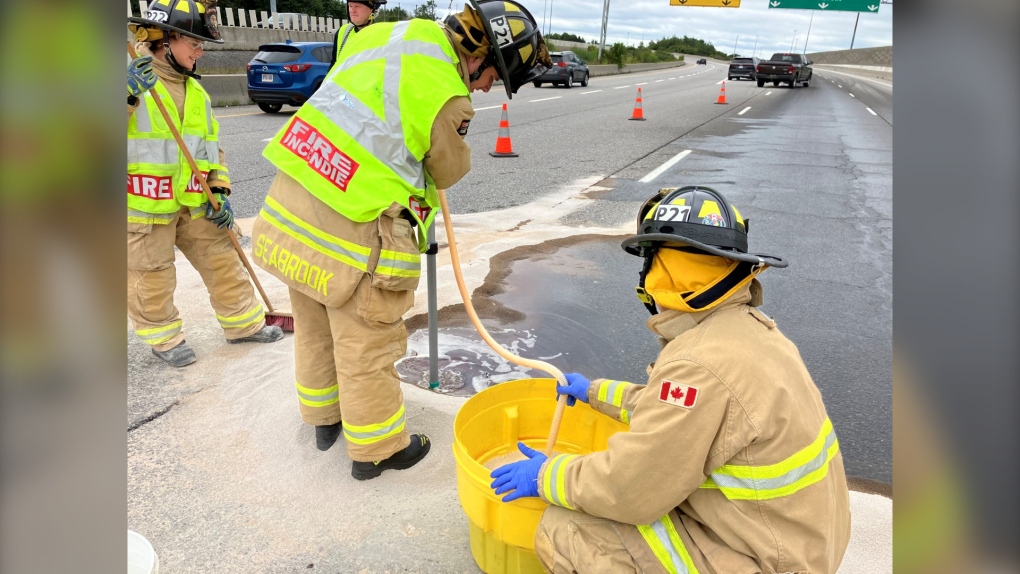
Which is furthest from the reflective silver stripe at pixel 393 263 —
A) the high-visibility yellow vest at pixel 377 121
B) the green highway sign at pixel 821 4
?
the green highway sign at pixel 821 4

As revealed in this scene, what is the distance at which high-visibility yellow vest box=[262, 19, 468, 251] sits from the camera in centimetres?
258

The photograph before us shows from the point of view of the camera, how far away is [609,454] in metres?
2.00

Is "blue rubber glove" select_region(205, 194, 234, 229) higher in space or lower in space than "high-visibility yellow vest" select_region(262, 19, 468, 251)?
lower

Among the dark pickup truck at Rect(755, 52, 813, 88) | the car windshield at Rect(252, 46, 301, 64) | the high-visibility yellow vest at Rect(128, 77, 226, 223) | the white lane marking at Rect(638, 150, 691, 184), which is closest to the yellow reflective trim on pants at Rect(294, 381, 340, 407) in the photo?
the high-visibility yellow vest at Rect(128, 77, 226, 223)

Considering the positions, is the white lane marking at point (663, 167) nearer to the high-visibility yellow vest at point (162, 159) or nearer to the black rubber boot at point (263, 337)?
the black rubber boot at point (263, 337)

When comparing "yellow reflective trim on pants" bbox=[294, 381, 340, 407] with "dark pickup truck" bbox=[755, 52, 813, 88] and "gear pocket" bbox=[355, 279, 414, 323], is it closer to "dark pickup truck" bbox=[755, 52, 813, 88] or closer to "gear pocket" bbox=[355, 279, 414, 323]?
"gear pocket" bbox=[355, 279, 414, 323]

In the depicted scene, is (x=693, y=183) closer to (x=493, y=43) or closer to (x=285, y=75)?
(x=493, y=43)

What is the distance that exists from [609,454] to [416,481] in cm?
129

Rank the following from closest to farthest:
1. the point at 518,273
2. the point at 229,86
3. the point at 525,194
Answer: the point at 518,273 → the point at 525,194 → the point at 229,86

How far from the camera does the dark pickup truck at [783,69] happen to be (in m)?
35.0

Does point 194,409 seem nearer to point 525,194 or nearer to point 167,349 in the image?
point 167,349

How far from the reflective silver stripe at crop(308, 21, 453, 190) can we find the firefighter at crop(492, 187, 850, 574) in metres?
0.97

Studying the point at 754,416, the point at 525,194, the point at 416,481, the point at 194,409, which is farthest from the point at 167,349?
the point at 525,194
